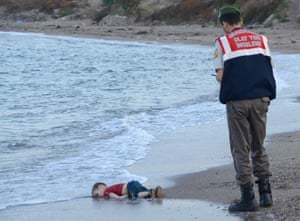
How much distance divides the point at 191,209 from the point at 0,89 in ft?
61.5

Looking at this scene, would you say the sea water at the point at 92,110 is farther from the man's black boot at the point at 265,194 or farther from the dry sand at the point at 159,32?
the dry sand at the point at 159,32

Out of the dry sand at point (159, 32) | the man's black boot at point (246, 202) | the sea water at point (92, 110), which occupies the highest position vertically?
the dry sand at point (159, 32)

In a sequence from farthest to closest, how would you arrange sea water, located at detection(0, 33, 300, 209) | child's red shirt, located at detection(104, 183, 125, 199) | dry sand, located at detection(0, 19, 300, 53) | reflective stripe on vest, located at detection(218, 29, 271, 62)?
dry sand, located at detection(0, 19, 300, 53) → sea water, located at detection(0, 33, 300, 209) → child's red shirt, located at detection(104, 183, 125, 199) → reflective stripe on vest, located at detection(218, 29, 271, 62)

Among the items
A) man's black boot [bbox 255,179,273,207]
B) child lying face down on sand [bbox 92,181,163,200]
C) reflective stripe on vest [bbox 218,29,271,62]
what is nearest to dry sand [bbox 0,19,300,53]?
child lying face down on sand [bbox 92,181,163,200]

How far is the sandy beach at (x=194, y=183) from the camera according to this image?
7461 millimetres

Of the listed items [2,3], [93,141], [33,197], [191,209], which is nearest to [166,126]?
[93,141]

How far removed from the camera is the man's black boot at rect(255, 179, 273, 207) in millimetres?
7258

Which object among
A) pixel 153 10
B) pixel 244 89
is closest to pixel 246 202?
pixel 244 89

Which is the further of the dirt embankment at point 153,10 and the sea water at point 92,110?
the dirt embankment at point 153,10

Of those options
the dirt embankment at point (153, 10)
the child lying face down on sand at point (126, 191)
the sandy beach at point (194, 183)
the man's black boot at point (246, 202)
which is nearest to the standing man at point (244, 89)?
the man's black boot at point (246, 202)

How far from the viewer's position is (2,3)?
83.9 m

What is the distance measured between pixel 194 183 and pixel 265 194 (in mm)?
1782

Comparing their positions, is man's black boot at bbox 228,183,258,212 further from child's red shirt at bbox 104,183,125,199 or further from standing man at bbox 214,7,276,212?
child's red shirt at bbox 104,183,125,199

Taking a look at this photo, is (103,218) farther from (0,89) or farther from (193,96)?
(0,89)
